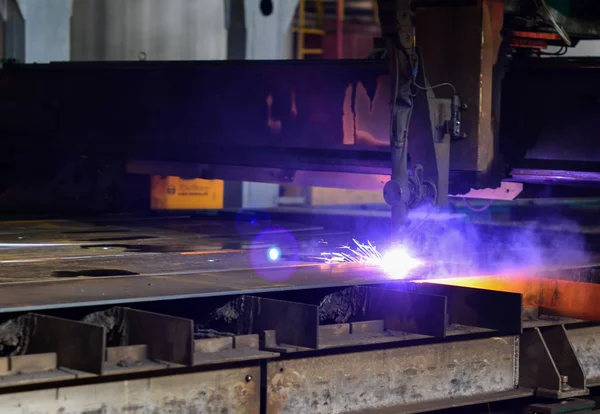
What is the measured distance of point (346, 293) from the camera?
4.50m

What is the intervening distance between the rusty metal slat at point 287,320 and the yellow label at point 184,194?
459 centimetres

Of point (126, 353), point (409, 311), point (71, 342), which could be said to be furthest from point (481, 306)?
point (71, 342)

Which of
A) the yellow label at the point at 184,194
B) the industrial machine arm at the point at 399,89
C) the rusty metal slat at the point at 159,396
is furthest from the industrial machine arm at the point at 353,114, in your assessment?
the rusty metal slat at the point at 159,396

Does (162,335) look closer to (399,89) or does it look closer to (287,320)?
(287,320)

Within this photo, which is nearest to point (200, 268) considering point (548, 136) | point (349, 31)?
point (548, 136)

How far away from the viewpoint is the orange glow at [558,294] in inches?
197

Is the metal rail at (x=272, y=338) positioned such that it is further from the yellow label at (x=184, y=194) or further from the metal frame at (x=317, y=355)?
the yellow label at (x=184, y=194)

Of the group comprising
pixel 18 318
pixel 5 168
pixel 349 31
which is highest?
pixel 349 31

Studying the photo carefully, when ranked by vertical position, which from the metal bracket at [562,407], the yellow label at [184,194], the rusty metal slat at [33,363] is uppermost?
the yellow label at [184,194]

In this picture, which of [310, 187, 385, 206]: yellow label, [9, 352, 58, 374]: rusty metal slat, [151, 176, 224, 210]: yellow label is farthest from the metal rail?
[310, 187, 385, 206]: yellow label

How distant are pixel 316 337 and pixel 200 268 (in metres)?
1.16

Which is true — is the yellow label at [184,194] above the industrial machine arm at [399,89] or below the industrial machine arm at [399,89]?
below

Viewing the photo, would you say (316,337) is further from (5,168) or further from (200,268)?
(5,168)

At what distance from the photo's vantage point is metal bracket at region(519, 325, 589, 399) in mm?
4723
